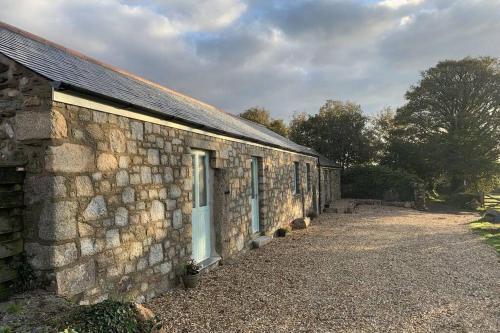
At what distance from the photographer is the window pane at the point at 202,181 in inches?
277

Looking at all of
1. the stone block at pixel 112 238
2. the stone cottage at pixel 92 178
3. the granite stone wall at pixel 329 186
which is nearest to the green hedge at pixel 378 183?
the granite stone wall at pixel 329 186

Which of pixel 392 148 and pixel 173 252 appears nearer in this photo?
pixel 173 252

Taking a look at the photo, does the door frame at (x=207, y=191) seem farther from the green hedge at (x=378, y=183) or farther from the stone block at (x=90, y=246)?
the green hedge at (x=378, y=183)

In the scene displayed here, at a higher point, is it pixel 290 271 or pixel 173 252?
pixel 173 252

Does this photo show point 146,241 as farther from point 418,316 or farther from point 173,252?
point 418,316

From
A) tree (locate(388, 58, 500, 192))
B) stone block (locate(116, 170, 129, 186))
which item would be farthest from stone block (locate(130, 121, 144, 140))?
tree (locate(388, 58, 500, 192))

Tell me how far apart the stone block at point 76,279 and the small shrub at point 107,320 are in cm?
63

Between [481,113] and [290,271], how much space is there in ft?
76.1

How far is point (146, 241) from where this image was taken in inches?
196

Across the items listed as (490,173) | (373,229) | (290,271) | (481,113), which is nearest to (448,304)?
(290,271)

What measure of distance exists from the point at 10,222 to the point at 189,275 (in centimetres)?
280

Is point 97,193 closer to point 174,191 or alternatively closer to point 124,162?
point 124,162

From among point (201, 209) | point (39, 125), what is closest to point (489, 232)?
point (201, 209)

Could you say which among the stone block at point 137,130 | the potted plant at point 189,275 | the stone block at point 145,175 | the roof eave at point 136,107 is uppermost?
the roof eave at point 136,107
